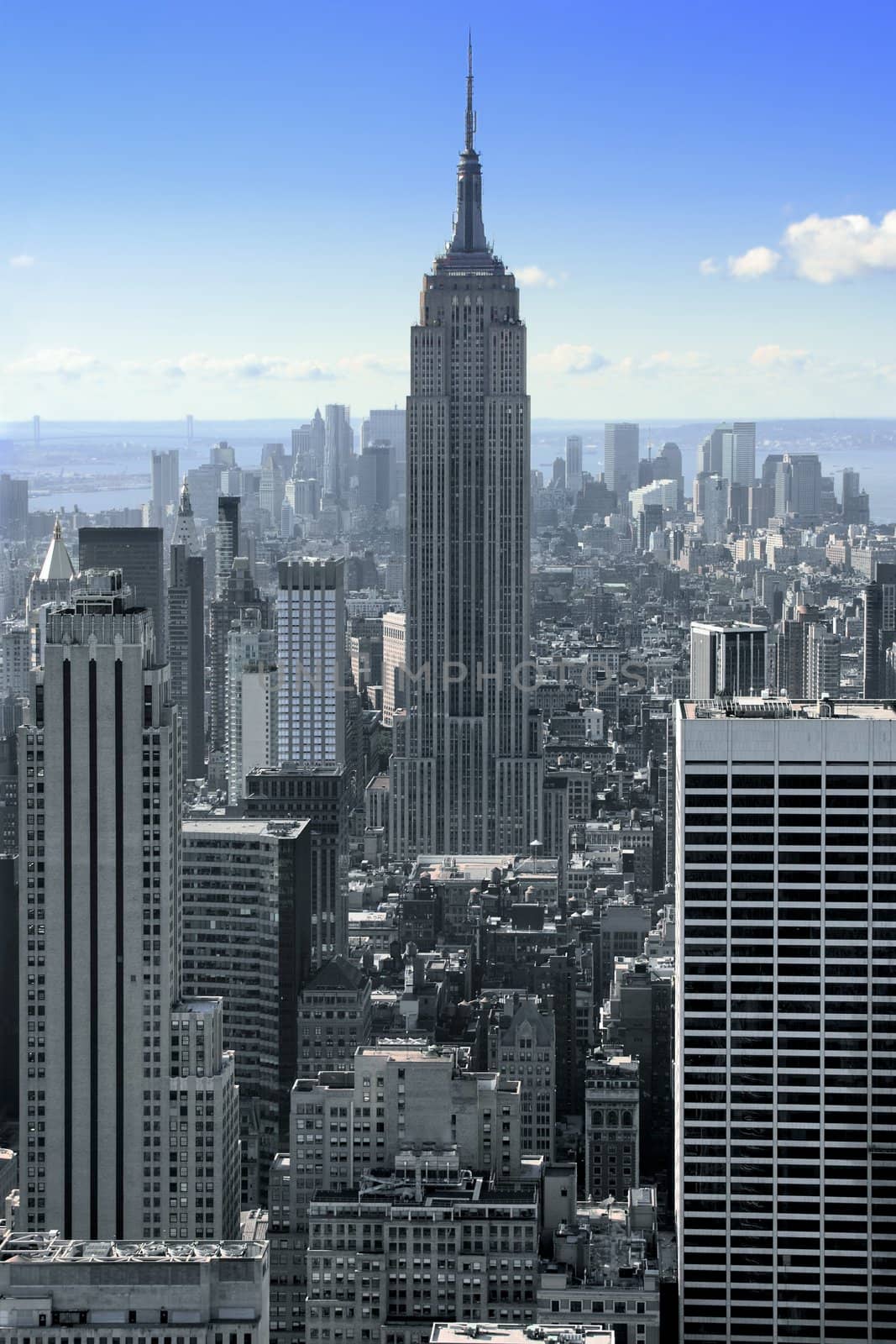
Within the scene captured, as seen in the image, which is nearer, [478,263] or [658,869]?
[658,869]

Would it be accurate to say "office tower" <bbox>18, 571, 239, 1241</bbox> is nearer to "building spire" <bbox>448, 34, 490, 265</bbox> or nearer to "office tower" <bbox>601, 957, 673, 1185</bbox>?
"office tower" <bbox>601, 957, 673, 1185</bbox>

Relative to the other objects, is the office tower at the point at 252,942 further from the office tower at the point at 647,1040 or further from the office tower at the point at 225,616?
the office tower at the point at 225,616

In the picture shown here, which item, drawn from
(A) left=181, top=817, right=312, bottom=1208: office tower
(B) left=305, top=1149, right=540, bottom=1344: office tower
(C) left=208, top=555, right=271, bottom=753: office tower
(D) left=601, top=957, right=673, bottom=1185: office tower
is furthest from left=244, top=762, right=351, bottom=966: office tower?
(B) left=305, top=1149, right=540, bottom=1344: office tower

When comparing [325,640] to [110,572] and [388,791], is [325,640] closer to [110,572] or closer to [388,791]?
[388,791]

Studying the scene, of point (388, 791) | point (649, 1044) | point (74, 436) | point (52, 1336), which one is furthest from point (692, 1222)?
point (388, 791)

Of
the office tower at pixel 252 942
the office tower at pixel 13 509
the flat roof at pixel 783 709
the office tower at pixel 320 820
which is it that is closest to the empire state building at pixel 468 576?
the office tower at pixel 320 820

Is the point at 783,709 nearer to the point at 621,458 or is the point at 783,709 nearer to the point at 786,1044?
the point at 786,1044
